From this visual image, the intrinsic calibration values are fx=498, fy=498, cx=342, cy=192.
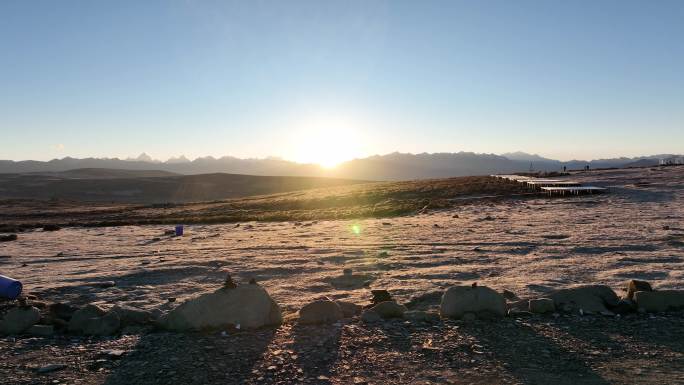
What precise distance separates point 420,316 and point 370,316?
3.02 ft

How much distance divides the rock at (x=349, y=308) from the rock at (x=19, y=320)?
18.4ft

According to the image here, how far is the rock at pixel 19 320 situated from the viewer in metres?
8.84

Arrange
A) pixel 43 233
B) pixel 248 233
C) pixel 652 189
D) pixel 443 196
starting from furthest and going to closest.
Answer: pixel 443 196 < pixel 652 189 < pixel 43 233 < pixel 248 233

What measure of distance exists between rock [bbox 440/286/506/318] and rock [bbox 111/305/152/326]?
552 centimetres

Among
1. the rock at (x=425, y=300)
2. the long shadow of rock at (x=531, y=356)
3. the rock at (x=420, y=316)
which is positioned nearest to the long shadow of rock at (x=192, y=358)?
the rock at (x=420, y=316)

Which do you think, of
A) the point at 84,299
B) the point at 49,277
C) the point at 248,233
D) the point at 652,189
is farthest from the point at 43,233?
the point at 652,189

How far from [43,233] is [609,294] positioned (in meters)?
30.4

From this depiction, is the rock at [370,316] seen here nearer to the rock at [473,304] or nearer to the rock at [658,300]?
the rock at [473,304]

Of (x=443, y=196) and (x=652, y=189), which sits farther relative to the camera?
(x=443, y=196)

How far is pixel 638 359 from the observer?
23.3ft

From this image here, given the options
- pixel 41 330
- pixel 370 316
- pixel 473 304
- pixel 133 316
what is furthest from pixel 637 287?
pixel 41 330

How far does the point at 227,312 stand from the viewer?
899 centimetres

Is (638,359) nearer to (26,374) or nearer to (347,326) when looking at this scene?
(347,326)

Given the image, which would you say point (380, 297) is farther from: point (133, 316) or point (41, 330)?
point (41, 330)
